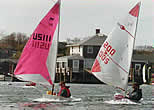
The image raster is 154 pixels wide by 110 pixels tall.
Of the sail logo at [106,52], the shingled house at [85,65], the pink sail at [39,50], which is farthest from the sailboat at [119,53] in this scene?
the shingled house at [85,65]

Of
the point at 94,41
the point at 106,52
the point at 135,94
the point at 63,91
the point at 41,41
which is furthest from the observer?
the point at 94,41

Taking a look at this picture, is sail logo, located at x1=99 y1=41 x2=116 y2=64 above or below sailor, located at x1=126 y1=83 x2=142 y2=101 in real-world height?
above

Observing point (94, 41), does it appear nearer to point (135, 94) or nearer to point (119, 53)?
point (119, 53)

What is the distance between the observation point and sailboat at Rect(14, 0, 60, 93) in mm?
28562

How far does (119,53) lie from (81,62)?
173 feet

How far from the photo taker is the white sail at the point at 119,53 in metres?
28.0

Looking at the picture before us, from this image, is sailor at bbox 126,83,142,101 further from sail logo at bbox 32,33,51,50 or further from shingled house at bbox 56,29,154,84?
shingled house at bbox 56,29,154,84

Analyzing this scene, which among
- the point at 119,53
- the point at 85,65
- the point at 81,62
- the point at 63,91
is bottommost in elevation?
the point at 63,91

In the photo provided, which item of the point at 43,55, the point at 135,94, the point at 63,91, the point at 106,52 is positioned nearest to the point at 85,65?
the point at 106,52

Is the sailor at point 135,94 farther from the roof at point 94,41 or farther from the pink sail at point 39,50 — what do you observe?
the roof at point 94,41

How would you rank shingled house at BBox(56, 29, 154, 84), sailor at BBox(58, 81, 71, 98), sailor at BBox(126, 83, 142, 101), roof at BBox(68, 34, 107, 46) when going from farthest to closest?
roof at BBox(68, 34, 107, 46)
shingled house at BBox(56, 29, 154, 84)
sailor at BBox(58, 81, 71, 98)
sailor at BBox(126, 83, 142, 101)

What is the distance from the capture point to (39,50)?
28859mm

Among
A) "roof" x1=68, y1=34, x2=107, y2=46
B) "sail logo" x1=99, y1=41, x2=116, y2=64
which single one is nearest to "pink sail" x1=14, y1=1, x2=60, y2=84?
"sail logo" x1=99, y1=41, x2=116, y2=64

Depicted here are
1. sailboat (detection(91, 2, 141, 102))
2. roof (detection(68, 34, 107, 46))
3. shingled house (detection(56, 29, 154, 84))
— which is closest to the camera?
sailboat (detection(91, 2, 141, 102))
